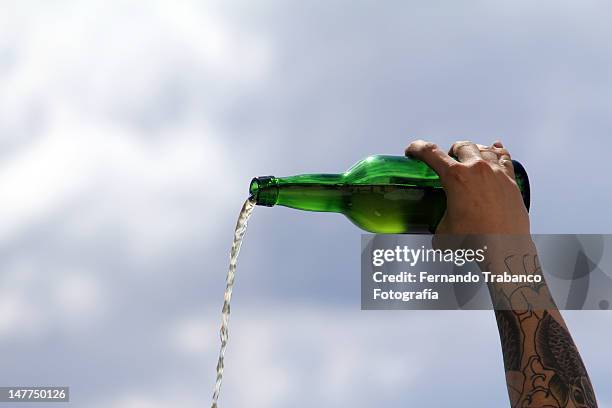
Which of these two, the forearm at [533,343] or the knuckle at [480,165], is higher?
the knuckle at [480,165]

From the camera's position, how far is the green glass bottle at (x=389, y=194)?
2.24 metres

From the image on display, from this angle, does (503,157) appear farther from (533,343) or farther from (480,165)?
(533,343)

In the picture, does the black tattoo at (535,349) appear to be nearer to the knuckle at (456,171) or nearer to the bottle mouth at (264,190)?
the knuckle at (456,171)

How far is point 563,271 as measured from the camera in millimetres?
2629

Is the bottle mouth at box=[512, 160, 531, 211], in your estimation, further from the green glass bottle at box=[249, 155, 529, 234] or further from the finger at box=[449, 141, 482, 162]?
the finger at box=[449, 141, 482, 162]

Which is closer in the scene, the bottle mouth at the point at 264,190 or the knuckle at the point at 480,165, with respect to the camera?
the knuckle at the point at 480,165

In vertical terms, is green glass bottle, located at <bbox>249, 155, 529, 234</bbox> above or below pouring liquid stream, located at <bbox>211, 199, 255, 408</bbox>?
above

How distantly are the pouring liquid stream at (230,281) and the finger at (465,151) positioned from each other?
50 centimetres

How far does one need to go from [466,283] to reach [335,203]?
43 cm

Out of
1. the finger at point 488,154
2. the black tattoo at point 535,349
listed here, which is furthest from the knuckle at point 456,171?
the black tattoo at point 535,349

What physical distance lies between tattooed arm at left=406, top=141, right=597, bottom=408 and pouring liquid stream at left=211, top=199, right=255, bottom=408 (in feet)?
1.49

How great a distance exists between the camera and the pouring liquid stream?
186 cm

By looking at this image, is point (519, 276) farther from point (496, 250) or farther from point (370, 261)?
point (370, 261)

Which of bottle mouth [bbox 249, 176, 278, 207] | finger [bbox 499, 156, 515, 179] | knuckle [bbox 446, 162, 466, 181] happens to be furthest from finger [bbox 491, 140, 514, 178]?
bottle mouth [bbox 249, 176, 278, 207]
